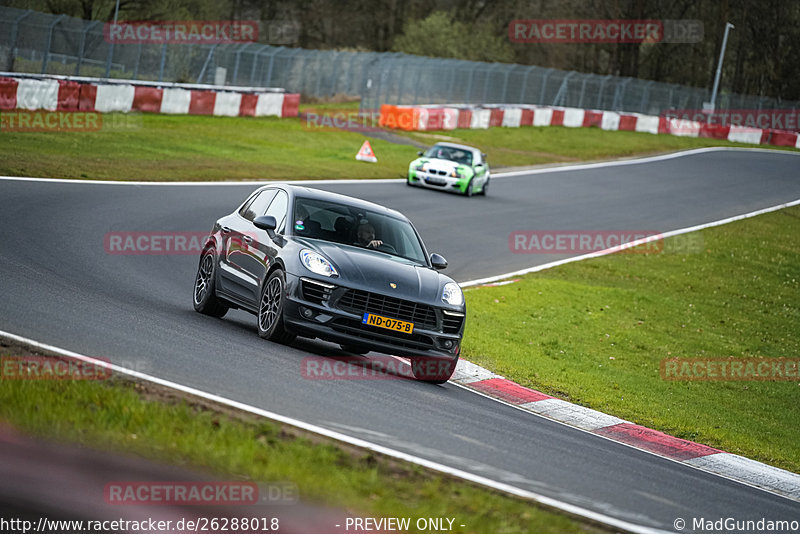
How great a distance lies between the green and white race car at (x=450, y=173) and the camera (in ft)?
99.2

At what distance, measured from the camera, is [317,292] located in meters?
10.0

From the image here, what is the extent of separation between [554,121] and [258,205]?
44.6m

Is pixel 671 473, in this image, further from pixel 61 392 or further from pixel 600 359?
pixel 600 359

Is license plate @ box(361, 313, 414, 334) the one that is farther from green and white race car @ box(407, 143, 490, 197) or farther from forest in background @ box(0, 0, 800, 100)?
forest in background @ box(0, 0, 800, 100)

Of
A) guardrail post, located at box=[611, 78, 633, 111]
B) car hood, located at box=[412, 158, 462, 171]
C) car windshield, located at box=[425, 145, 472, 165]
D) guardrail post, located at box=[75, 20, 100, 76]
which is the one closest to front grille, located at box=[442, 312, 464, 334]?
car hood, located at box=[412, 158, 462, 171]

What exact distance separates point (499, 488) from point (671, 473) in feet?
8.61

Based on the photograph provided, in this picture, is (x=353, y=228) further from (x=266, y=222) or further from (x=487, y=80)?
(x=487, y=80)

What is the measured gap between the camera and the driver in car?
36.8ft

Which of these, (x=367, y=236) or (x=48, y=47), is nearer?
(x=367, y=236)

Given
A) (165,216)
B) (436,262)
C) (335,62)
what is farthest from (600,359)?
(335,62)

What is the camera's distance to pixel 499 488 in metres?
6.63

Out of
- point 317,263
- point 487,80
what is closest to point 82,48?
point 487,80

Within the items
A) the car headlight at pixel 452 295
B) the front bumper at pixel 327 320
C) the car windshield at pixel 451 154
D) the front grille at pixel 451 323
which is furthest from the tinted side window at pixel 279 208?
the car windshield at pixel 451 154

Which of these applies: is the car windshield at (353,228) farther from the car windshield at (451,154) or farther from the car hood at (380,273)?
the car windshield at (451,154)
